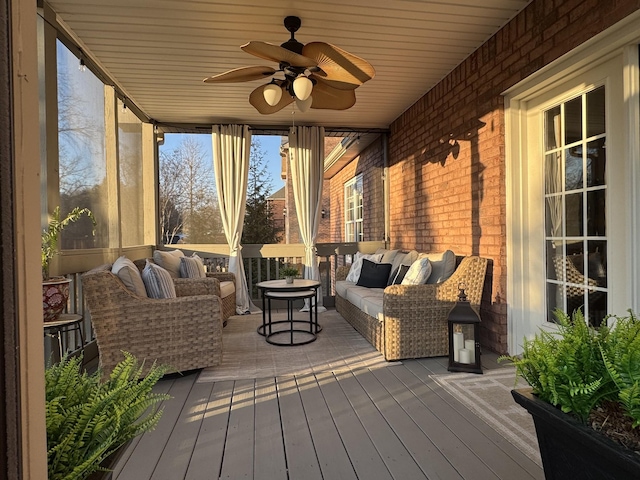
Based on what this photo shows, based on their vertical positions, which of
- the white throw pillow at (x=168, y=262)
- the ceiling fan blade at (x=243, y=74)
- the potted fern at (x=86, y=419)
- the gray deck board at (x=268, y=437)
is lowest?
the gray deck board at (x=268, y=437)

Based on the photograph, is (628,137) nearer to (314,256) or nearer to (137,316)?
(137,316)

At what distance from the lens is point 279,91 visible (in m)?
2.86

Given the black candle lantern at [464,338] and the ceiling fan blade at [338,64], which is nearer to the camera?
the ceiling fan blade at [338,64]

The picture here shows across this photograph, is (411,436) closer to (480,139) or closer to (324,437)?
(324,437)

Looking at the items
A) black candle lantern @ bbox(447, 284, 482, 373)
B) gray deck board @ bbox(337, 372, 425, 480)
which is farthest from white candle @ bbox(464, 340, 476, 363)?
gray deck board @ bbox(337, 372, 425, 480)

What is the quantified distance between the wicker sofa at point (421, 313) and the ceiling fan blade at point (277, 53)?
6.05 ft

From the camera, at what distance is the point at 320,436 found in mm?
2012

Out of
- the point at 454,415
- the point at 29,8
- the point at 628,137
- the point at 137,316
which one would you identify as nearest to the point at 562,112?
the point at 628,137

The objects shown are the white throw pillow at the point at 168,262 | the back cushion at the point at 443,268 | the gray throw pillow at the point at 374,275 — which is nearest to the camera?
the back cushion at the point at 443,268

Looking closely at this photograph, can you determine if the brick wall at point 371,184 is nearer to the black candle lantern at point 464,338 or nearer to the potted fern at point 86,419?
the black candle lantern at point 464,338

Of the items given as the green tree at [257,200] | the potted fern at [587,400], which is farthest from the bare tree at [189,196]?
the potted fern at [587,400]

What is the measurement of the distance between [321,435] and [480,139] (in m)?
2.87

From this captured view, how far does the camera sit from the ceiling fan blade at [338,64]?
95.2 inches

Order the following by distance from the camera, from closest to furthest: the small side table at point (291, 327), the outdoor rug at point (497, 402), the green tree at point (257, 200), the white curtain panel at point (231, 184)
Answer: the outdoor rug at point (497, 402) → the small side table at point (291, 327) → the white curtain panel at point (231, 184) → the green tree at point (257, 200)
